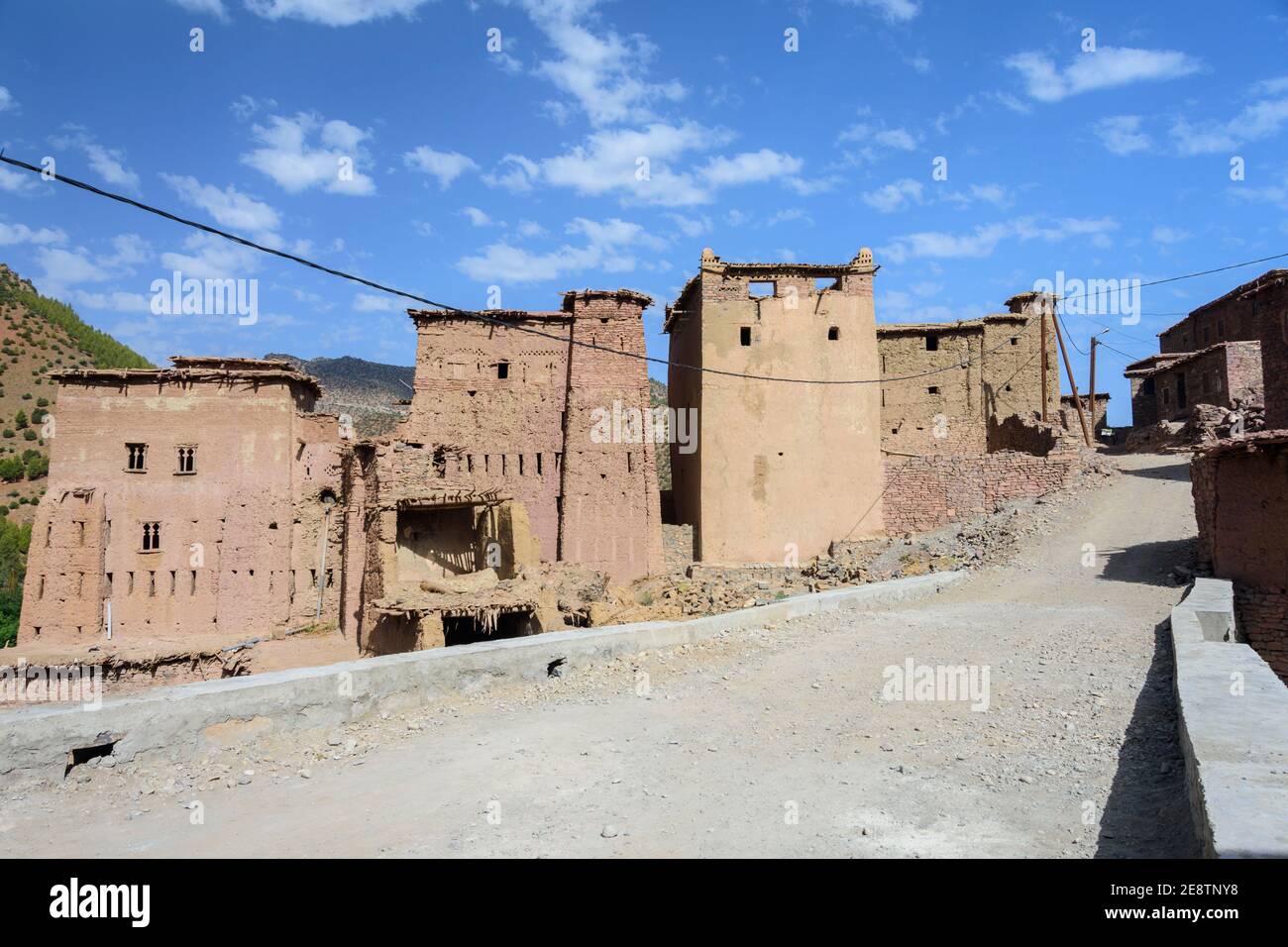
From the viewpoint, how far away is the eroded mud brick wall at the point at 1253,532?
1176 centimetres

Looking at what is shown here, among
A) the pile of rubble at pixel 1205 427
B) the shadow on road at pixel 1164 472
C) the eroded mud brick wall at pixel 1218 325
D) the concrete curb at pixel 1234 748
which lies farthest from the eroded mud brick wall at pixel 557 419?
the eroded mud brick wall at pixel 1218 325

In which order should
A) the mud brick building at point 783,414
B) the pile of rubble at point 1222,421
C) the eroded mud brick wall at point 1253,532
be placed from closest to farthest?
the eroded mud brick wall at point 1253,532, the mud brick building at point 783,414, the pile of rubble at point 1222,421

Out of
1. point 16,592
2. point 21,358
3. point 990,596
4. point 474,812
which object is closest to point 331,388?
point 21,358

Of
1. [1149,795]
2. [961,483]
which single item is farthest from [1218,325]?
[1149,795]

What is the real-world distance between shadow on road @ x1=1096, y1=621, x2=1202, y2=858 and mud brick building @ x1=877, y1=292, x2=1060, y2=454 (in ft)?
83.2

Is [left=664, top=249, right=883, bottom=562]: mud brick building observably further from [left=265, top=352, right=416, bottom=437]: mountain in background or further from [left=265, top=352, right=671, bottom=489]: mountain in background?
[left=265, top=352, right=416, bottom=437]: mountain in background

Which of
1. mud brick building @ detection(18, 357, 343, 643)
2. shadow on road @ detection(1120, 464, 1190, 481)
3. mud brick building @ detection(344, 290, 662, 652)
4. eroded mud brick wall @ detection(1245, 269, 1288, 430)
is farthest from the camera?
mud brick building @ detection(344, 290, 662, 652)

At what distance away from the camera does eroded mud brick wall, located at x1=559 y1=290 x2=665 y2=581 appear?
75.4 ft

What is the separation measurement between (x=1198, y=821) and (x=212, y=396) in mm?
25228

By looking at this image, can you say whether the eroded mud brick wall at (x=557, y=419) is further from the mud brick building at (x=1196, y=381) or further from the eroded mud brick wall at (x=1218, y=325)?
the eroded mud brick wall at (x=1218, y=325)

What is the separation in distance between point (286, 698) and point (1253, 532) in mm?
14016

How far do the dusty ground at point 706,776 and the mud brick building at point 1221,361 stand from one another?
19387 mm

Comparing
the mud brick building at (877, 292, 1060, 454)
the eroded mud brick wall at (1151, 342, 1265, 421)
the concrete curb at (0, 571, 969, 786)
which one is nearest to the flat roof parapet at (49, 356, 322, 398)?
the concrete curb at (0, 571, 969, 786)
